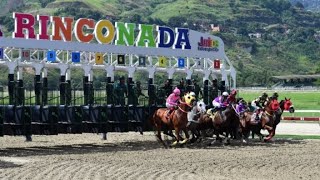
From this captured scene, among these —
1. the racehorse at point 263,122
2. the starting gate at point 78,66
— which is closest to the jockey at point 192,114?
the starting gate at point 78,66

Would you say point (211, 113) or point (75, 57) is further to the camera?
point (211, 113)

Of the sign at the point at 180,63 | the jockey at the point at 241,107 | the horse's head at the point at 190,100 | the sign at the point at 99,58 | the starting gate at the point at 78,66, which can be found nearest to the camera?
the starting gate at the point at 78,66

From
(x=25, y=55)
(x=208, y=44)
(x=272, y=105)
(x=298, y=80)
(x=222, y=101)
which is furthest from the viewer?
(x=298, y=80)

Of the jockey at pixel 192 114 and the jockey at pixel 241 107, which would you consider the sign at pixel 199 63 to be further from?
the jockey at pixel 192 114

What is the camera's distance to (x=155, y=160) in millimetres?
17844

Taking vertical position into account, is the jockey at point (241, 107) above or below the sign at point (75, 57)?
below

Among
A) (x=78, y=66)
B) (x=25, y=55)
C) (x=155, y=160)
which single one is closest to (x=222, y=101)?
(x=78, y=66)

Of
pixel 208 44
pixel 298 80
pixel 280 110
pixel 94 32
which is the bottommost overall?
pixel 298 80

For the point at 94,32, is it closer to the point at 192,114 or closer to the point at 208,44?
the point at 192,114

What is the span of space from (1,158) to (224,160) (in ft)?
19.2

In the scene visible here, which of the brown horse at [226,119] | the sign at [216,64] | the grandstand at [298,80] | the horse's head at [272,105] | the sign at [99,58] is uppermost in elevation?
the sign at [99,58]

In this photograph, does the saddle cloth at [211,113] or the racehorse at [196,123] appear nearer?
the racehorse at [196,123]

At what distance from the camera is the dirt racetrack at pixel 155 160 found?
14.6 metres

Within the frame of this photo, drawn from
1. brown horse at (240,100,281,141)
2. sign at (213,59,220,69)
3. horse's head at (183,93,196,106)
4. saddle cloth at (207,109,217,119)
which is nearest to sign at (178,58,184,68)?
sign at (213,59,220,69)
